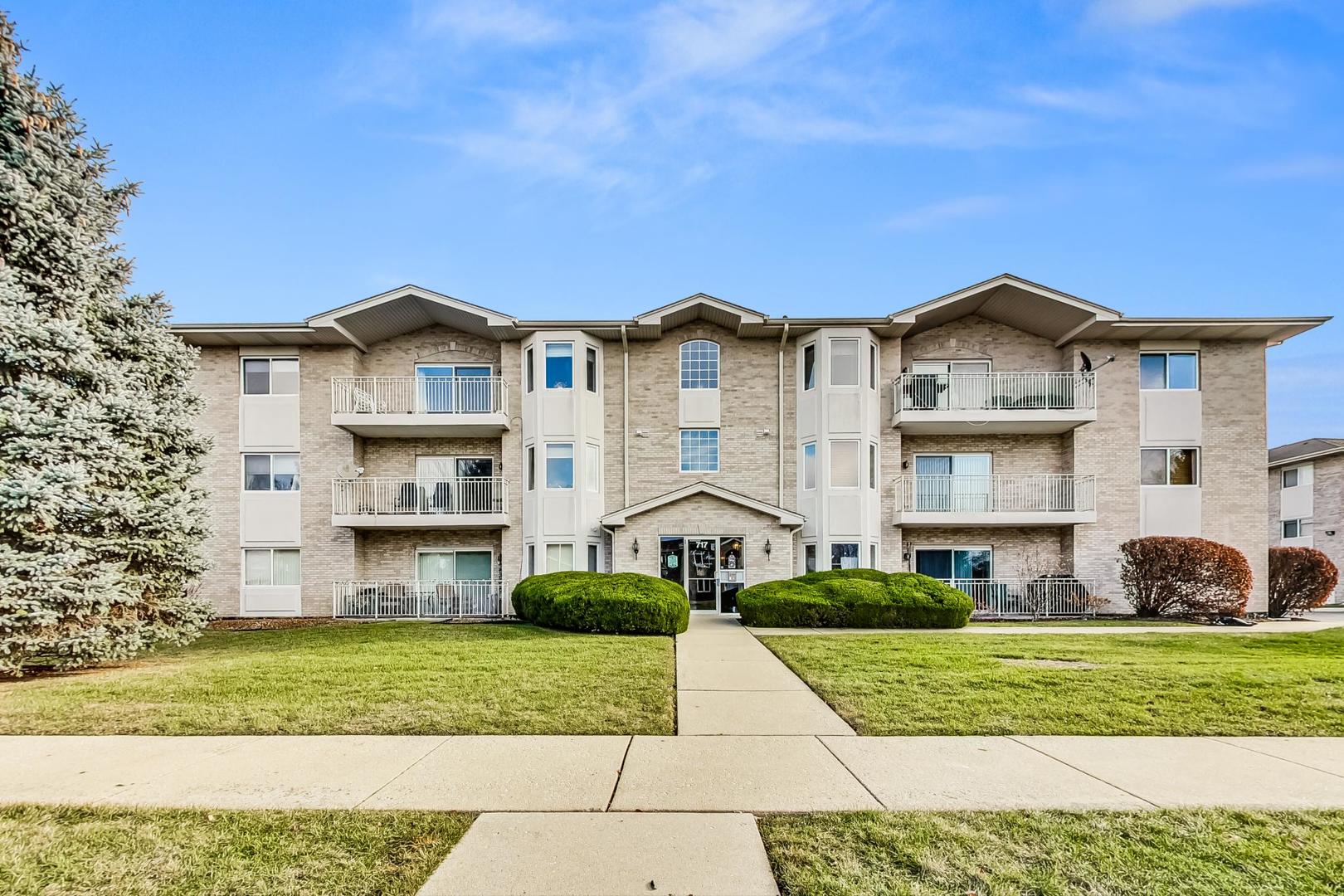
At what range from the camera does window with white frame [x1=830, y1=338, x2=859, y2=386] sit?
698 inches

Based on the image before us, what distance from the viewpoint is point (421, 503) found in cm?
1798

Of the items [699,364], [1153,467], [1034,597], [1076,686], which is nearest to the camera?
[1076,686]

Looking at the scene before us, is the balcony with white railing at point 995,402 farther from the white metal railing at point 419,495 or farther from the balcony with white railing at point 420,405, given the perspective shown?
the white metal railing at point 419,495

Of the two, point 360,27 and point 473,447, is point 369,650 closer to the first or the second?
point 473,447

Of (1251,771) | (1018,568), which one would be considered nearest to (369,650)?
(1251,771)

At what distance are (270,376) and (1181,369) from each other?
26404 mm

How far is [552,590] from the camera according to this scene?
13.8 meters

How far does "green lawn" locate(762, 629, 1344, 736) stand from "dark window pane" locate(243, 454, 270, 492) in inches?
597

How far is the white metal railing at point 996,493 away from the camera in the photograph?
1781 cm

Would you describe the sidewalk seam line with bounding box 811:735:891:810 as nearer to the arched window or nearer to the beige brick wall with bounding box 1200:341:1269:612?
the arched window

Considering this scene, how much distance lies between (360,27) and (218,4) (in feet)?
9.72

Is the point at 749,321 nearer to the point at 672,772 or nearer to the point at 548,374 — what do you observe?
the point at 548,374

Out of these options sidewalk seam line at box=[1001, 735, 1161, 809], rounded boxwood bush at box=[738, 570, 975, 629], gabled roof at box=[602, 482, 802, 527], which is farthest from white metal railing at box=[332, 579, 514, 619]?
sidewalk seam line at box=[1001, 735, 1161, 809]

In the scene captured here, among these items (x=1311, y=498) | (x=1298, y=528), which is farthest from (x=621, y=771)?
(x=1298, y=528)
